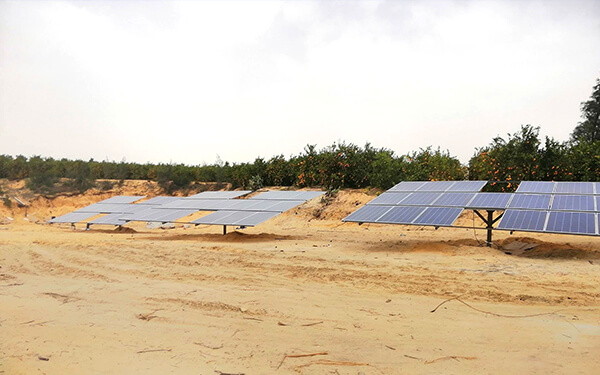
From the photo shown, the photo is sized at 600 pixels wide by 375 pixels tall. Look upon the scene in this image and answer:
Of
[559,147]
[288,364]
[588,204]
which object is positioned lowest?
[288,364]

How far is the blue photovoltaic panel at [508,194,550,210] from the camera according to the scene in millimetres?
11211

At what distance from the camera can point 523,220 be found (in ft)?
34.2

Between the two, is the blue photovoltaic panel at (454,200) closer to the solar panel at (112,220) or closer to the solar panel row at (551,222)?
the solar panel row at (551,222)

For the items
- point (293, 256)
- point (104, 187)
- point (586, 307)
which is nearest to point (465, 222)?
point (293, 256)

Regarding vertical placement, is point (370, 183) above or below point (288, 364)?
above

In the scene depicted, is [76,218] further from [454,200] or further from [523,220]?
[523,220]

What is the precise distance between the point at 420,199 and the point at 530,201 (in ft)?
9.94

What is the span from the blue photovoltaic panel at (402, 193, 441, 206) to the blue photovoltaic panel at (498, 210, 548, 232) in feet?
7.68

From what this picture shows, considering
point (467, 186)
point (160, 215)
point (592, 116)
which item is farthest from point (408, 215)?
point (592, 116)

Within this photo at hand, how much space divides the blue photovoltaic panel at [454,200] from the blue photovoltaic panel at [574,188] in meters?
2.46

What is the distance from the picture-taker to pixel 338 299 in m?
6.75

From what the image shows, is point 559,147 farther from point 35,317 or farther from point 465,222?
point 35,317

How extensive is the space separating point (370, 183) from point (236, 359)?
20.2 m

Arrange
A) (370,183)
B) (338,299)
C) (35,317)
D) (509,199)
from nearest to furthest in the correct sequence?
1. (35,317)
2. (338,299)
3. (509,199)
4. (370,183)
